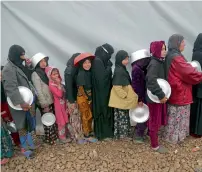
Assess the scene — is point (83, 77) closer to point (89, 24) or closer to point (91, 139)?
point (91, 139)

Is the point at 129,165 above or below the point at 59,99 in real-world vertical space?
below

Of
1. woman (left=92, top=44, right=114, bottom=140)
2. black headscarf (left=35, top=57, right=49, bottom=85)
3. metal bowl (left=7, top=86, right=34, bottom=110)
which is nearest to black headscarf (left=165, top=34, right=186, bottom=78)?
woman (left=92, top=44, right=114, bottom=140)

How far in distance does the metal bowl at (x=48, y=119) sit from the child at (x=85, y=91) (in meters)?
0.38

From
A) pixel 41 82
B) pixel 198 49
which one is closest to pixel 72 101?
pixel 41 82

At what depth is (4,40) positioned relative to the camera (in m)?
4.15

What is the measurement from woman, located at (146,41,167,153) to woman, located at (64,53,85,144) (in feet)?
3.01

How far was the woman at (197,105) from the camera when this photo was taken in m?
3.47

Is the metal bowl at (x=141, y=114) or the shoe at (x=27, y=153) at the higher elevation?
the metal bowl at (x=141, y=114)

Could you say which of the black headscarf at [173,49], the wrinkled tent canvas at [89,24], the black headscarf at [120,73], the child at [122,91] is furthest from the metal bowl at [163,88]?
the wrinkled tent canvas at [89,24]

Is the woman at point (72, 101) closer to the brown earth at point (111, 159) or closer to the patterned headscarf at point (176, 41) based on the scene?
the brown earth at point (111, 159)

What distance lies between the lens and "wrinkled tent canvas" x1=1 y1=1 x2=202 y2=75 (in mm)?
4078

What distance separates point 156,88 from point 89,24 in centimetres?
159

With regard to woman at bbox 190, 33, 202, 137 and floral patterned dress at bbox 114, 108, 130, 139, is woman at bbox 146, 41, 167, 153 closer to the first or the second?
floral patterned dress at bbox 114, 108, 130, 139

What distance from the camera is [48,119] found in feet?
12.0
